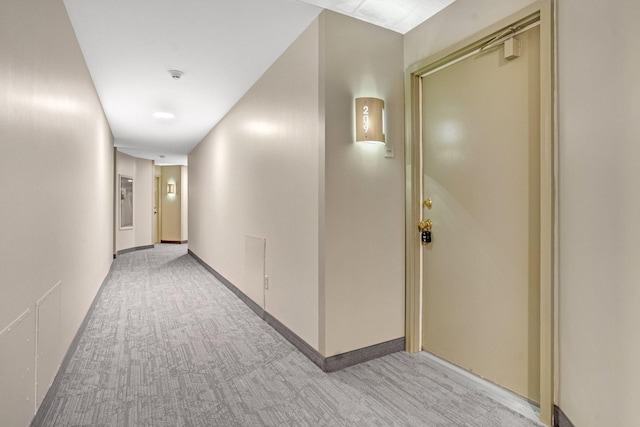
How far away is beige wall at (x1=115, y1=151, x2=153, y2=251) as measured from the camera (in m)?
8.47

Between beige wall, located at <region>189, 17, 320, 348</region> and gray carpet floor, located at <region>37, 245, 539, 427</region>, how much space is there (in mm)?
396

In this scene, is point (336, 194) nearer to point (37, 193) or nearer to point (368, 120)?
point (368, 120)

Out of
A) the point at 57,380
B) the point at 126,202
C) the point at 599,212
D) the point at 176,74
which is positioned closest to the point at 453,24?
the point at 599,212

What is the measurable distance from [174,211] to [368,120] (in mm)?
10483

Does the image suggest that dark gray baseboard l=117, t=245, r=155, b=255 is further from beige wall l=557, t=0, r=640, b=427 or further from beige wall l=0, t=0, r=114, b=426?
beige wall l=557, t=0, r=640, b=427

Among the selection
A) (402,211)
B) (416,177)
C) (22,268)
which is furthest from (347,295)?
(22,268)

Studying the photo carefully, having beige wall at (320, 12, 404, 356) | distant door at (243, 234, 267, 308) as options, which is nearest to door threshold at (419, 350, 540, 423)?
beige wall at (320, 12, 404, 356)

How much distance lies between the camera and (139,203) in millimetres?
9281

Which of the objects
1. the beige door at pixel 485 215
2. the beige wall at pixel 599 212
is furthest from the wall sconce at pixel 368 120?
the beige wall at pixel 599 212

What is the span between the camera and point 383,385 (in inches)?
87.0

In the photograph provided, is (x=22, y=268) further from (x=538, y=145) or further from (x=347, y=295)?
(x=538, y=145)

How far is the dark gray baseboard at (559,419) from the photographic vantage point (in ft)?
5.59

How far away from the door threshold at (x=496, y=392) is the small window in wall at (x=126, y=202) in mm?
8227

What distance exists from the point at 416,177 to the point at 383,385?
159 cm
